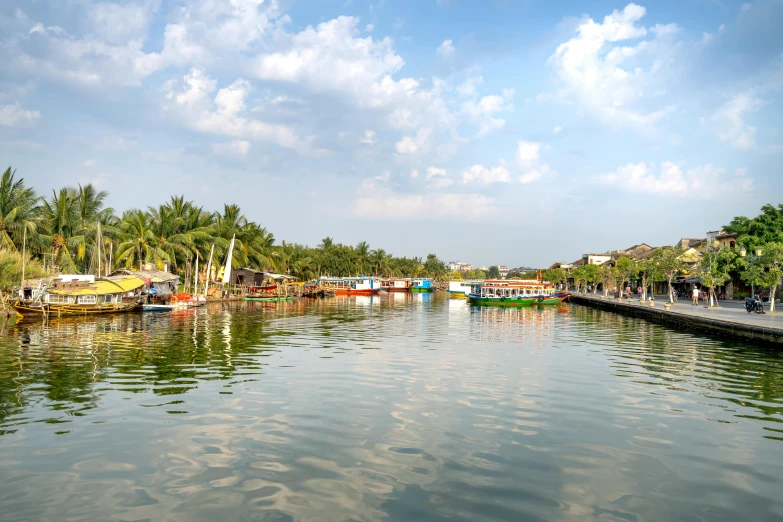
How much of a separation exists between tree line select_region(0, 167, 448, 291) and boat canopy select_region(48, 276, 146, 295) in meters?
1.85

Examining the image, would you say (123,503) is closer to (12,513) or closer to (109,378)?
(12,513)

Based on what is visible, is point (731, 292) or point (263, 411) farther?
point (731, 292)

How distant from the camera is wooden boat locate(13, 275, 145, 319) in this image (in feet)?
119

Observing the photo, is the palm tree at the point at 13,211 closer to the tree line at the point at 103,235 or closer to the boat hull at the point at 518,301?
the tree line at the point at 103,235

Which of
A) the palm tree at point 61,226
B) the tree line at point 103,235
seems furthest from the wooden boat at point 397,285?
the palm tree at point 61,226

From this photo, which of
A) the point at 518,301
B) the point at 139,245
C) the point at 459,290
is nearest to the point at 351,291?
the point at 459,290

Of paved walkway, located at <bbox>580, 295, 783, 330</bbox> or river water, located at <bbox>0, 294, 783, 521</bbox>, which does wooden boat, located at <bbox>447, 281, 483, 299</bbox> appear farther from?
river water, located at <bbox>0, 294, 783, 521</bbox>

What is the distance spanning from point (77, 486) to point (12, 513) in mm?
997

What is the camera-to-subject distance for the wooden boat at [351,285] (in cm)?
10067

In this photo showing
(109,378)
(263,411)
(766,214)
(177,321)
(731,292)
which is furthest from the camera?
(731,292)

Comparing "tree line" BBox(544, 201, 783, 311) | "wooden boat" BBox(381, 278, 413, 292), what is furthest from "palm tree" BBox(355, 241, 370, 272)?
"tree line" BBox(544, 201, 783, 311)

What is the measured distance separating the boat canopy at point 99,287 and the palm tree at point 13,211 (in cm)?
590

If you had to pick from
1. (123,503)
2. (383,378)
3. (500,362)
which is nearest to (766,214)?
(500,362)

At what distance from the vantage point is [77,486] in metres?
8.34
